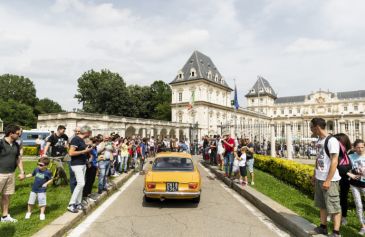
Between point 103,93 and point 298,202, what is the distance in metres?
58.0

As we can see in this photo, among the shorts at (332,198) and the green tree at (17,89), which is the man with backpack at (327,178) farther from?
the green tree at (17,89)

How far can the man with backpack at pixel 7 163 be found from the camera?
5918mm

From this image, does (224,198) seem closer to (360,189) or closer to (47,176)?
(360,189)

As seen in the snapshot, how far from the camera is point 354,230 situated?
5.71 m

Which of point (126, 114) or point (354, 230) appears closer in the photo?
point (354, 230)

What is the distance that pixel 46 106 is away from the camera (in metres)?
80.3

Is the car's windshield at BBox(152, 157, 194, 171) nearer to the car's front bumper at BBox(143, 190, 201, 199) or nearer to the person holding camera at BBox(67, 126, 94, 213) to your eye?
the car's front bumper at BBox(143, 190, 201, 199)

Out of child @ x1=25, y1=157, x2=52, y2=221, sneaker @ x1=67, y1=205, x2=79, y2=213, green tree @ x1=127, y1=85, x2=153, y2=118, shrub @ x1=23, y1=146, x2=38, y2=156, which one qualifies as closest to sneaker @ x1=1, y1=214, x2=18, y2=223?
child @ x1=25, y1=157, x2=52, y2=221

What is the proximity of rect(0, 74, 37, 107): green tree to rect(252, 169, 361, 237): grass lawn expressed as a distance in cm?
7439

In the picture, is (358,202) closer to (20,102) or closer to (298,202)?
(298,202)

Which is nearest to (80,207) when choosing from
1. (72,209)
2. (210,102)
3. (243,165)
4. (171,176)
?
(72,209)

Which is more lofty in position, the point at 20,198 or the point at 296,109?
the point at 296,109

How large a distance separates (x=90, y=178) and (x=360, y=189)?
650 cm

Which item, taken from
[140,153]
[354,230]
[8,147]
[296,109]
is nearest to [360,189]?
[354,230]
